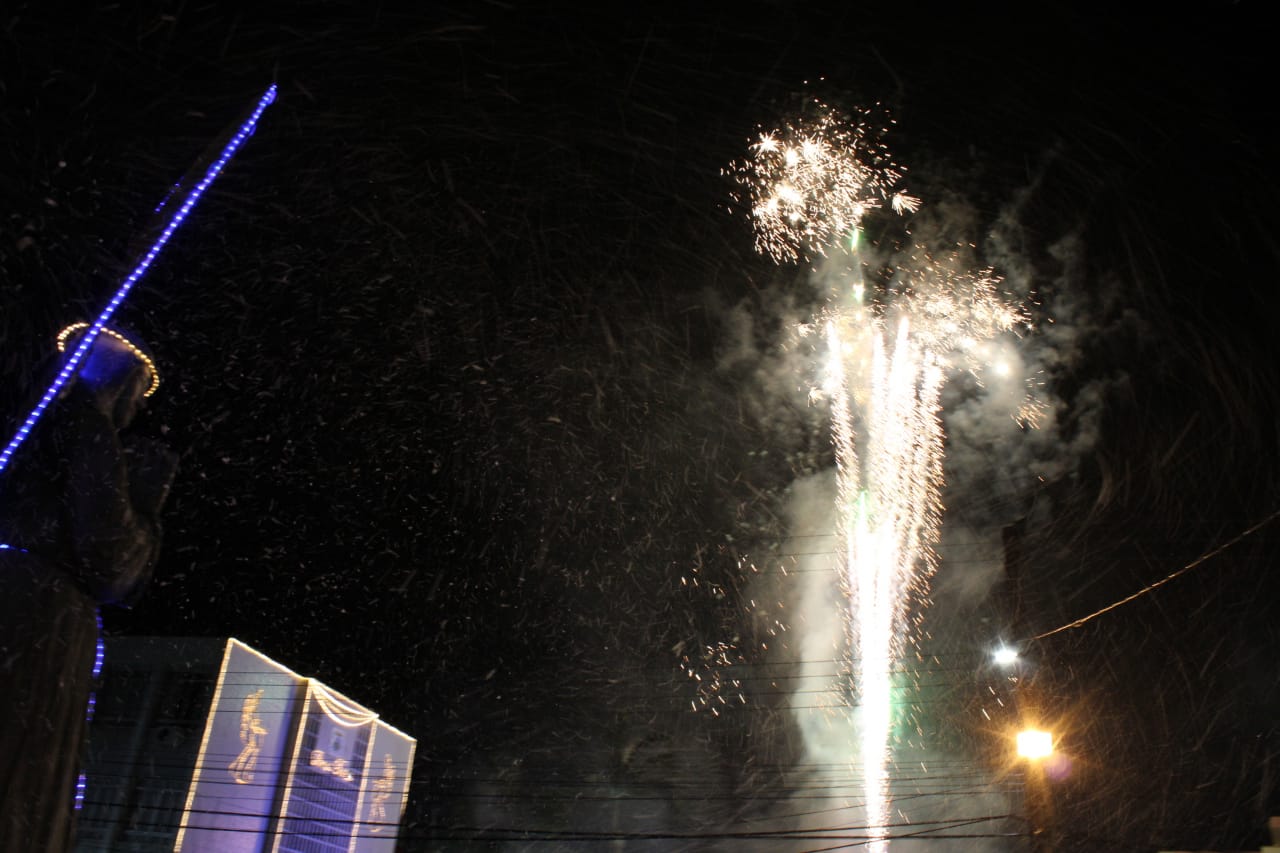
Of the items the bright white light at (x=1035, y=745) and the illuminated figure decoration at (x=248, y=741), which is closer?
the bright white light at (x=1035, y=745)

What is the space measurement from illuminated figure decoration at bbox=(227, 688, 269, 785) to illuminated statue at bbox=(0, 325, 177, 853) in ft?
95.1

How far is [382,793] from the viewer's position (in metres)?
34.0

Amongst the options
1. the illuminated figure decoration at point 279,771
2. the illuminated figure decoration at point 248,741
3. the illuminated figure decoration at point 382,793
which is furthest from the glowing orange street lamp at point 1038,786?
the illuminated figure decoration at point 382,793

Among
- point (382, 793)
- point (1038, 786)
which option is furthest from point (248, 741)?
point (1038, 786)

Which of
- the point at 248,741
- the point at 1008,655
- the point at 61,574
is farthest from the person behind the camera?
the point at 248,741

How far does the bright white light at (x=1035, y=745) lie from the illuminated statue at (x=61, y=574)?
31.1 ft

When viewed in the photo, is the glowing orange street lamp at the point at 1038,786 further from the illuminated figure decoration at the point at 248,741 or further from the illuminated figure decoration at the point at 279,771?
the illuminated figure decoration at the point at 248,741

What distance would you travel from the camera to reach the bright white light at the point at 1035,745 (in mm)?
9156

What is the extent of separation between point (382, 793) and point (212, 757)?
9.33 m

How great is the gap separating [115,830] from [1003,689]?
27084mm

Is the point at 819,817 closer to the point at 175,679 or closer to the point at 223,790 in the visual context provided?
the point at 223,790

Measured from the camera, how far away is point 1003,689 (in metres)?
13.7

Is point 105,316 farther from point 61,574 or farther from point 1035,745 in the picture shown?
point 1035,745

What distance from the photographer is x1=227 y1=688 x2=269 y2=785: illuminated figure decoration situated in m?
27.4
